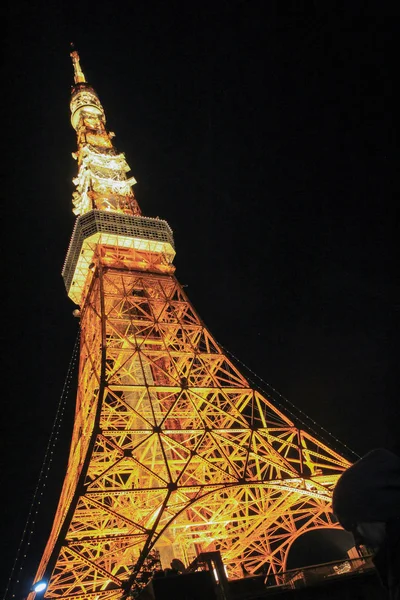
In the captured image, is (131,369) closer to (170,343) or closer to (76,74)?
(170,343)

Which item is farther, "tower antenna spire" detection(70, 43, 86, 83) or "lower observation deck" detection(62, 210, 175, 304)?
"tower antenna spire" detection(70, 43, 86, 83)

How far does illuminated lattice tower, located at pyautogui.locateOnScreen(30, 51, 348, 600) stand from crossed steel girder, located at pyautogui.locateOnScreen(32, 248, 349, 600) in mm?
65

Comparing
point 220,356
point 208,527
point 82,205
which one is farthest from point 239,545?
point 82,205

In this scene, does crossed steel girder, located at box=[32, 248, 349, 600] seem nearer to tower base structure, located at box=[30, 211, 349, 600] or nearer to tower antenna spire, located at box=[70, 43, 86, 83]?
tower base structure, located at box=[30, 211, 349, 600]

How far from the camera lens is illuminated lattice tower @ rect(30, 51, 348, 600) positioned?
43.6 ft

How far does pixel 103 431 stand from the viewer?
13430mm

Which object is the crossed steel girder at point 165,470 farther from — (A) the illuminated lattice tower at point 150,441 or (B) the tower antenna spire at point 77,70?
(B) the tower antenna spire at point 77,70

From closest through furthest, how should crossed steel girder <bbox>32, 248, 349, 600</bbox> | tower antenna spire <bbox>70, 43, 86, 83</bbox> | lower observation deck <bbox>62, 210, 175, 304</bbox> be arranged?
1. crossed steel girder <bbox>32, 248, 349, 600</bbox>
2. lower observation deck <bbox>62, 210, 175, 304</bbox>
3. tower antenna spire <bbox>70, 43, 86, 83</bbox>

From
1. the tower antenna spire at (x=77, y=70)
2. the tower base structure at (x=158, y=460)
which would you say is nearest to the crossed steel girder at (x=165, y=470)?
the tower base structure at (x=158, y=460)

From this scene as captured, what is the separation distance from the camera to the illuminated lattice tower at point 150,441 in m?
13.3

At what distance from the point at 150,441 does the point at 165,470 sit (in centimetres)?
126

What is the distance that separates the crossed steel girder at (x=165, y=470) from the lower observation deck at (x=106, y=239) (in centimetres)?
79

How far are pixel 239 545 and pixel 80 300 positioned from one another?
44.2 feet

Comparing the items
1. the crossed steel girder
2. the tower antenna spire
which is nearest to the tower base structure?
the crossed steel girder
